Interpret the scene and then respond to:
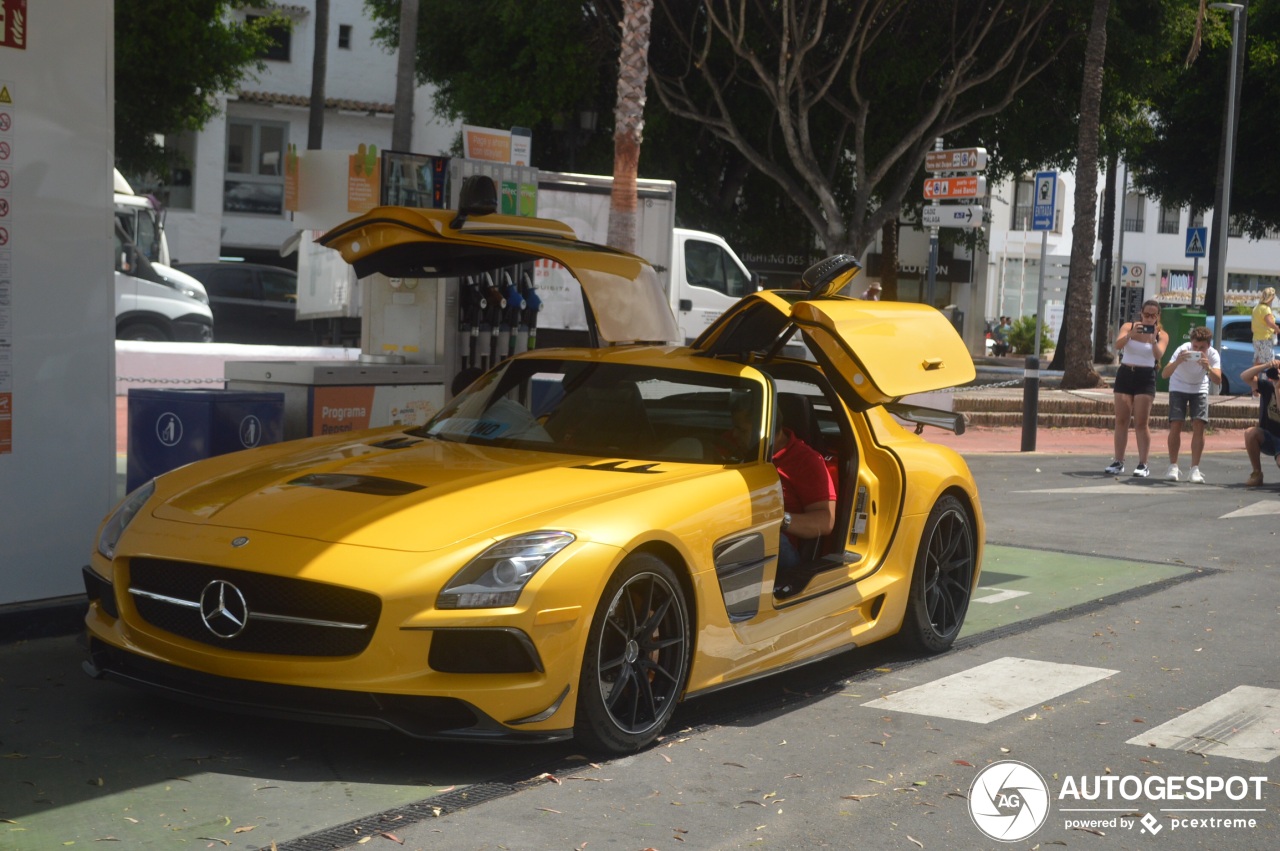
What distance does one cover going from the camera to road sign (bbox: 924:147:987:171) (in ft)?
61.8

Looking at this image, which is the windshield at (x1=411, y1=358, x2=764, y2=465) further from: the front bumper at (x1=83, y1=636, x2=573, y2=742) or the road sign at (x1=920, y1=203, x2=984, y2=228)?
the road sign at (x1=920, y1=203, x2=984, y2=228)

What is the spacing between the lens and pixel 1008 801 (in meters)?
5.16

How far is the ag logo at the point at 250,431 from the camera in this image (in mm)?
7902

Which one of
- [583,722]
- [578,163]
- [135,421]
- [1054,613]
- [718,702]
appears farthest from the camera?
[578,163]

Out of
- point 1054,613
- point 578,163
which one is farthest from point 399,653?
point 578,163

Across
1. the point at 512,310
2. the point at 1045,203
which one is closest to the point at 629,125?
the point at 1045,203

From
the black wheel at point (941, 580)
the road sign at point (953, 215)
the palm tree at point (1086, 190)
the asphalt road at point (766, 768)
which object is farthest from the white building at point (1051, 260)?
the asphalt road at point (766, 768)

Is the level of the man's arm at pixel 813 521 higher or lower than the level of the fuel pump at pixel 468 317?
lower

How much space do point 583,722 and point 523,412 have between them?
74.5 inches

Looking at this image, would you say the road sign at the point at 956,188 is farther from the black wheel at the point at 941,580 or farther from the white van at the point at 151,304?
the black wheel at the point at 941,580

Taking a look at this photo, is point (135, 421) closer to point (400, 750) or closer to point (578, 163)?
point (400, 750)

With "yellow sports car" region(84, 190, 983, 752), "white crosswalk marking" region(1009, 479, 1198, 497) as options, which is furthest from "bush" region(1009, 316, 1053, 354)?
"yellow sports car" region(84, 190, 983, 752)

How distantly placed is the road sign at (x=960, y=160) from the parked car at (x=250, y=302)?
13220 millimetres

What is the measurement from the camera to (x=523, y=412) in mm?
6691
